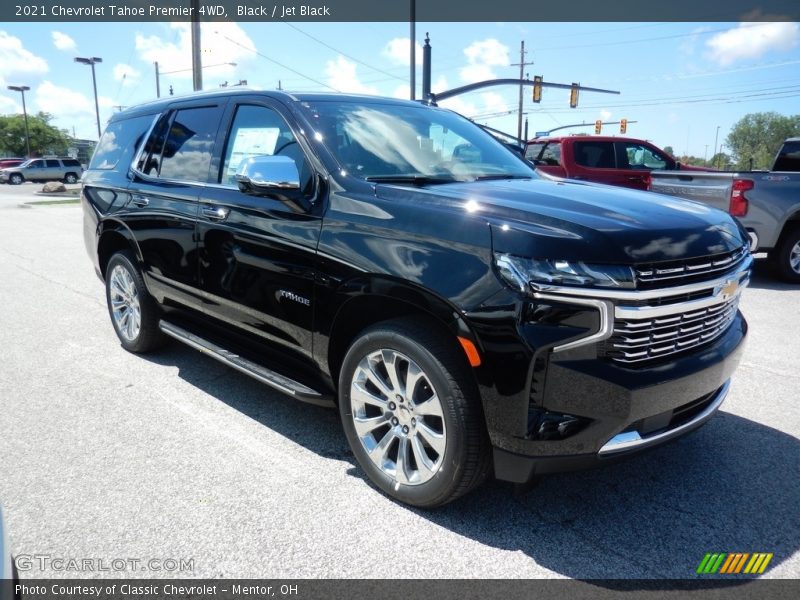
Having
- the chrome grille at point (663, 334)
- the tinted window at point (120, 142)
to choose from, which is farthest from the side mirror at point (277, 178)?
the tinted window at point (120, 142)

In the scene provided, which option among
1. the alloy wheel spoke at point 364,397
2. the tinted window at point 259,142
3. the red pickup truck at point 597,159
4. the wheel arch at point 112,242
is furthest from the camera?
the red pickup truck at point 597,159

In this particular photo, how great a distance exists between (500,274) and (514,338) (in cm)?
26

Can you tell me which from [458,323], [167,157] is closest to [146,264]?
[167,157]

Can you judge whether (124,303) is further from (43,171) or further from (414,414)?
(43,171)

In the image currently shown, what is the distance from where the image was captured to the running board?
3.30 m

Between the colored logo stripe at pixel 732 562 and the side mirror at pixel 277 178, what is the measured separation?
2.43m

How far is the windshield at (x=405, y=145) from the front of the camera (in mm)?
3376

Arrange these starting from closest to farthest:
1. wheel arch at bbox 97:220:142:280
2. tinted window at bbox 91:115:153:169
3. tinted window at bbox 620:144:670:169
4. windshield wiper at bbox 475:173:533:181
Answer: windshield wiper at bbox 475:173:533:181 → wheel arch at bbox 97:220:142:280 → tinted window at bbox 91:115:153:169 → tinted window at bbox 620:144:670:169

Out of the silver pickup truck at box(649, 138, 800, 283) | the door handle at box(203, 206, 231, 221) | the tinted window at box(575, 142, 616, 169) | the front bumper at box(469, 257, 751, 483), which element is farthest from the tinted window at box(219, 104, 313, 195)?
the tinted window at box(575, 142, 616, 169)

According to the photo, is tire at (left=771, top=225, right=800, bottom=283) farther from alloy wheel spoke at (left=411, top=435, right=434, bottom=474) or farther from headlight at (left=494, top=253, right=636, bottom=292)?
alloy wheel spoke at (left=411, top=435, right=434, bottom=474)

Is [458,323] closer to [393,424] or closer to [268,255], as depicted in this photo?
[393,424]

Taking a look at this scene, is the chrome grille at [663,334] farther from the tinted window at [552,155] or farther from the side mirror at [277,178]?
the tinted window at [552,155]

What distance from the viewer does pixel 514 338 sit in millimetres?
2420

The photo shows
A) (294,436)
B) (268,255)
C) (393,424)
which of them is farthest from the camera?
(294,436)
